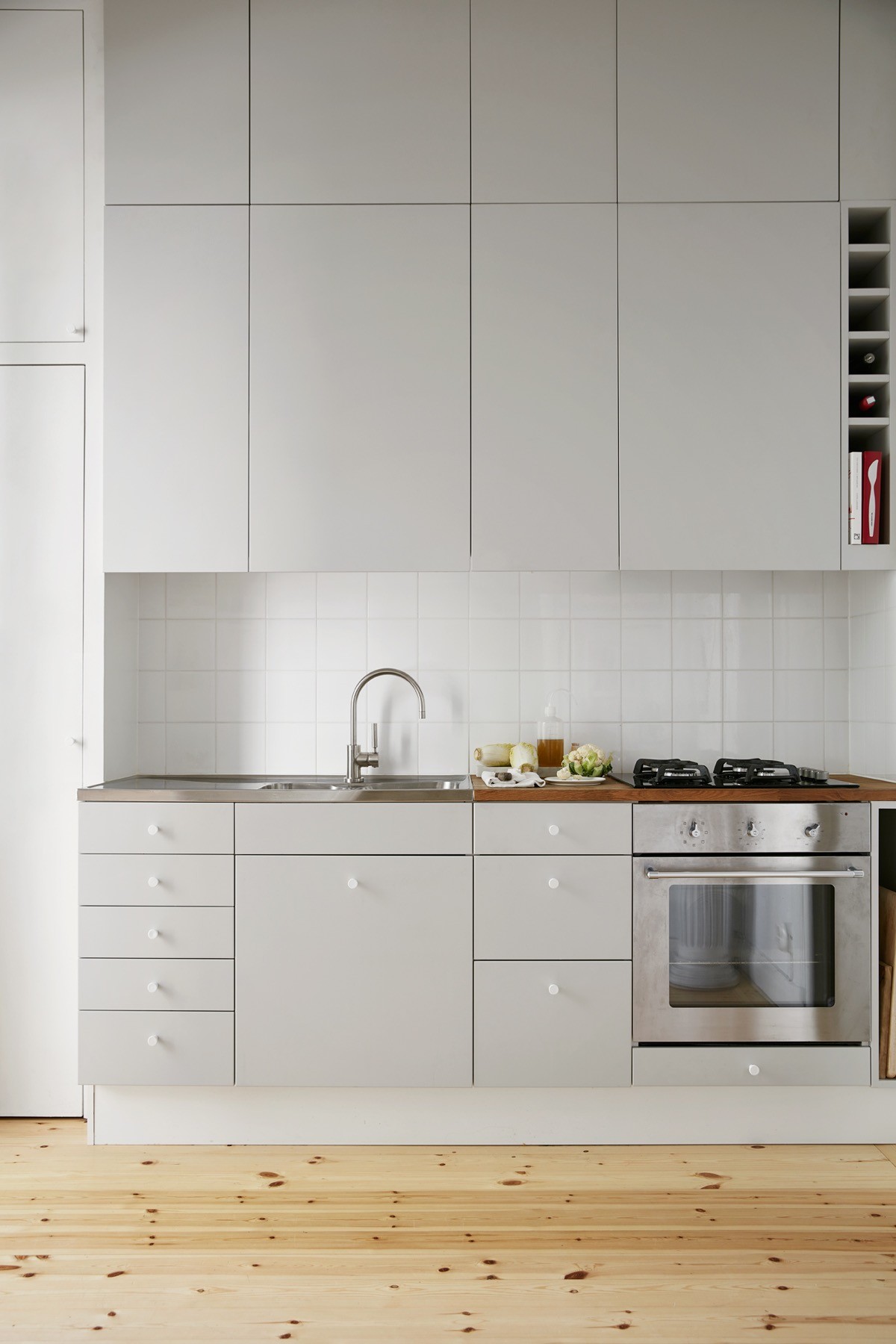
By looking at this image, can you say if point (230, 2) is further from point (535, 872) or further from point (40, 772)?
point (535, 872)

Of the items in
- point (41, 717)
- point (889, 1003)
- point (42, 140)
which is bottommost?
point (889, 1003)

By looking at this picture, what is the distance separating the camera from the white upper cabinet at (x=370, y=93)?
93.6 inches

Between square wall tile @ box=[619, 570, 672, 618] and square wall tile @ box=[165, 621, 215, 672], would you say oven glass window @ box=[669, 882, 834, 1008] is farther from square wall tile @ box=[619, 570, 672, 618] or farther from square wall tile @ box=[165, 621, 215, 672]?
square wall tile @ box=[165, 621, 215, 672]

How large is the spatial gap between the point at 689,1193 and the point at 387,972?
90 cm

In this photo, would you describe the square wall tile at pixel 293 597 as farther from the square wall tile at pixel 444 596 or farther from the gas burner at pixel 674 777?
the gas burner at pixel 674 777

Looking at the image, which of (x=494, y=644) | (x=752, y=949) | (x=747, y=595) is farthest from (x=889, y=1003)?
(x=494, y=644)

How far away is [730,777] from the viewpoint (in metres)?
2.43

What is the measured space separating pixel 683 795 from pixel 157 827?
54.8 inches

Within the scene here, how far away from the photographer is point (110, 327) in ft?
7.94

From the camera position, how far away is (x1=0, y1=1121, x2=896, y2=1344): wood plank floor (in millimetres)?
1676

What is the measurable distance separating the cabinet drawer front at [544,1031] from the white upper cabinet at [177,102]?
2.26 m

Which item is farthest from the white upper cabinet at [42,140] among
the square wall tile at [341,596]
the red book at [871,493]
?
the red book at [871,493]

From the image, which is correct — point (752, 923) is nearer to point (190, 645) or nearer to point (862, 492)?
point (862, 492)

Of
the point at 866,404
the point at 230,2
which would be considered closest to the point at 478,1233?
the point at 866,404
